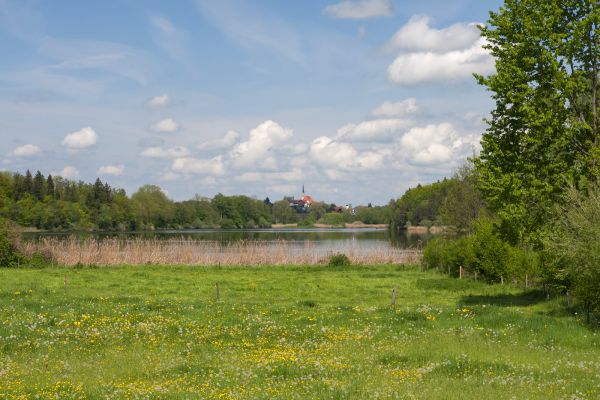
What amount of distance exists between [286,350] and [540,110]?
1841cm

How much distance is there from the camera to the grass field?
45.0 ft

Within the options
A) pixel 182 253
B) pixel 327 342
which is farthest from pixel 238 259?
pixel 327 342

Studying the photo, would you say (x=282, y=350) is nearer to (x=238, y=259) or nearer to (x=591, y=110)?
(x=591, y=110)

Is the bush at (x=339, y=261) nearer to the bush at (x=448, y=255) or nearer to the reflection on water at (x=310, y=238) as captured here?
the bush at (x=448, y=255)

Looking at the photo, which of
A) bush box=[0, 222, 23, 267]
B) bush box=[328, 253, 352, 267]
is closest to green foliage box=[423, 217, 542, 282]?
bush box=[328, 253, 352, 267]

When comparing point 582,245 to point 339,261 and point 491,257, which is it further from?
point 339,261

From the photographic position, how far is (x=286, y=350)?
18.7 meters

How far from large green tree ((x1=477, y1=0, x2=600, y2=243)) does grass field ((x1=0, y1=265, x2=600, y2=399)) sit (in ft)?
19.0

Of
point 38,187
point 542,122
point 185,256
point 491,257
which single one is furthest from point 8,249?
Answer: point 38,187

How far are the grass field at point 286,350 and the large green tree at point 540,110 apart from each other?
5.78 m

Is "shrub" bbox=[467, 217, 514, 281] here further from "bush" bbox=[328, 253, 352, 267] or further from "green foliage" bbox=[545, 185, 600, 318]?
"bush" bbox=[328, 253, 352, 267]

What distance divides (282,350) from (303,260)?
1664 inches

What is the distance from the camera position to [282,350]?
18656 millimetres

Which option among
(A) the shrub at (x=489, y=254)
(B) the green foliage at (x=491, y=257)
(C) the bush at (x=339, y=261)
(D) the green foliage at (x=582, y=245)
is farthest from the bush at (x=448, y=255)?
(D) the green foliage at (x=582, y=245)
